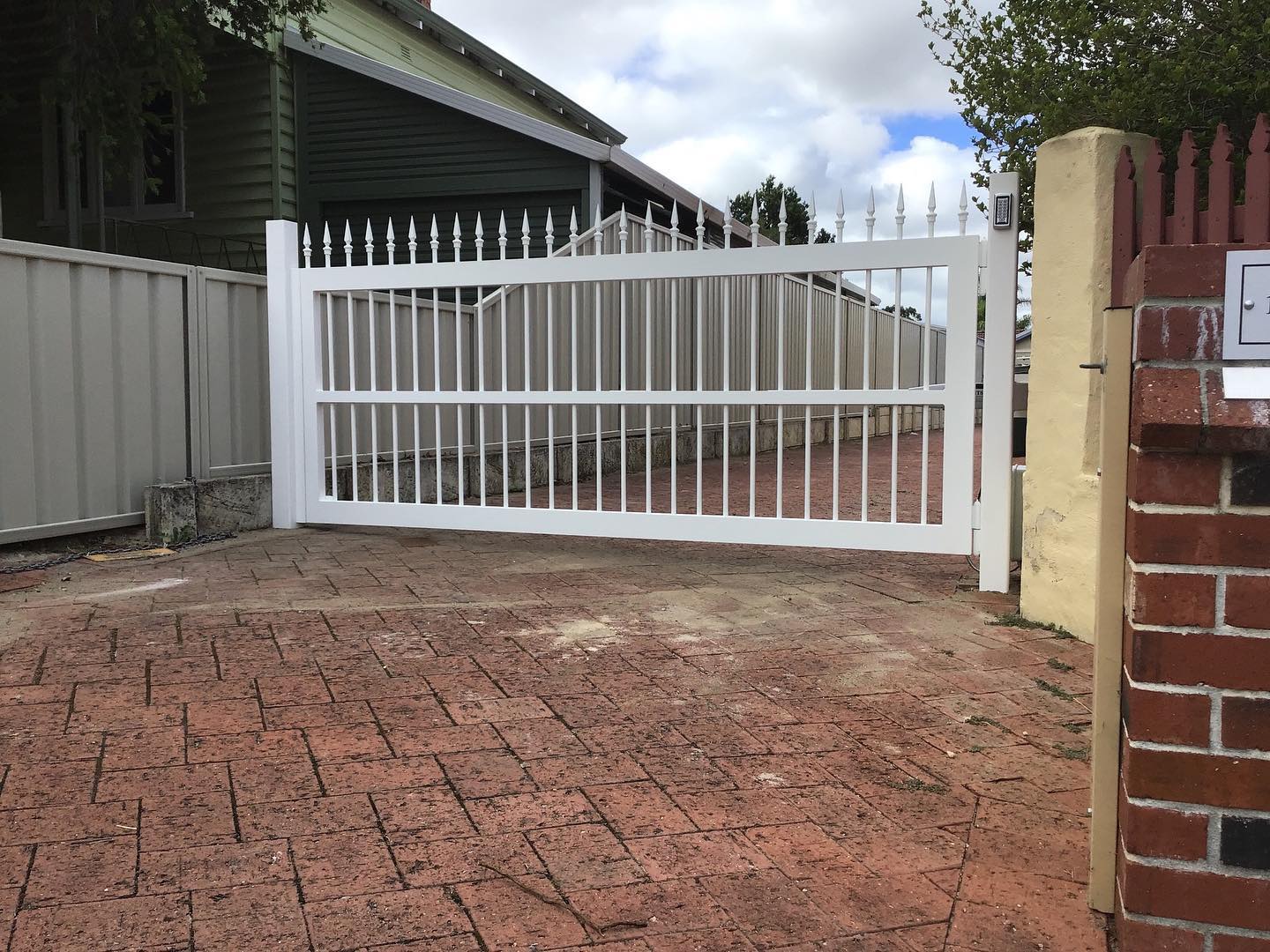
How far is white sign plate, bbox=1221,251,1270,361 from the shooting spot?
156 cm

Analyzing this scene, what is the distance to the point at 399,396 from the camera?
21.0 ft

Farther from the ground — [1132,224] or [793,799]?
[1132,224]

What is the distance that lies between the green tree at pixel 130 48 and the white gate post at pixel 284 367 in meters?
3.92

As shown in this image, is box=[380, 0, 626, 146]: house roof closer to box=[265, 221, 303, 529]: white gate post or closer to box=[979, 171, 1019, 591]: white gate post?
box=[265, 221, 303, 529]: white gate post

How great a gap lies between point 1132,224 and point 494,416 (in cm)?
770

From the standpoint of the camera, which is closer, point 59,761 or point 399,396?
point 59,761

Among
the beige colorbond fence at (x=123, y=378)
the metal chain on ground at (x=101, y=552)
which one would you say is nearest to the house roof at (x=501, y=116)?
the beige colorbond fence at (x=123, y=378)

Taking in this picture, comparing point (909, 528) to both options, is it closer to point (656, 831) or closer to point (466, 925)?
point (656, 831)

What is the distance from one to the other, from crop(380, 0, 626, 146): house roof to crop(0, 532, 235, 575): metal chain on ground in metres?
9.52

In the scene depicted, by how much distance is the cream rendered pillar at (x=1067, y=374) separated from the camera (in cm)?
411

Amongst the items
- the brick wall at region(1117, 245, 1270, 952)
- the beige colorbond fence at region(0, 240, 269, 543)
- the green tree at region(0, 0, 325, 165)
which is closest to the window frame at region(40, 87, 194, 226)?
the green tree at region(0, 0, 325, 165)

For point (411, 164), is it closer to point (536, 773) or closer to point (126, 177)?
point (126, 177)

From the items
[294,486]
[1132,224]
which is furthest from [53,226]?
[1132,224]

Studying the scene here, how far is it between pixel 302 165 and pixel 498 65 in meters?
4.30
